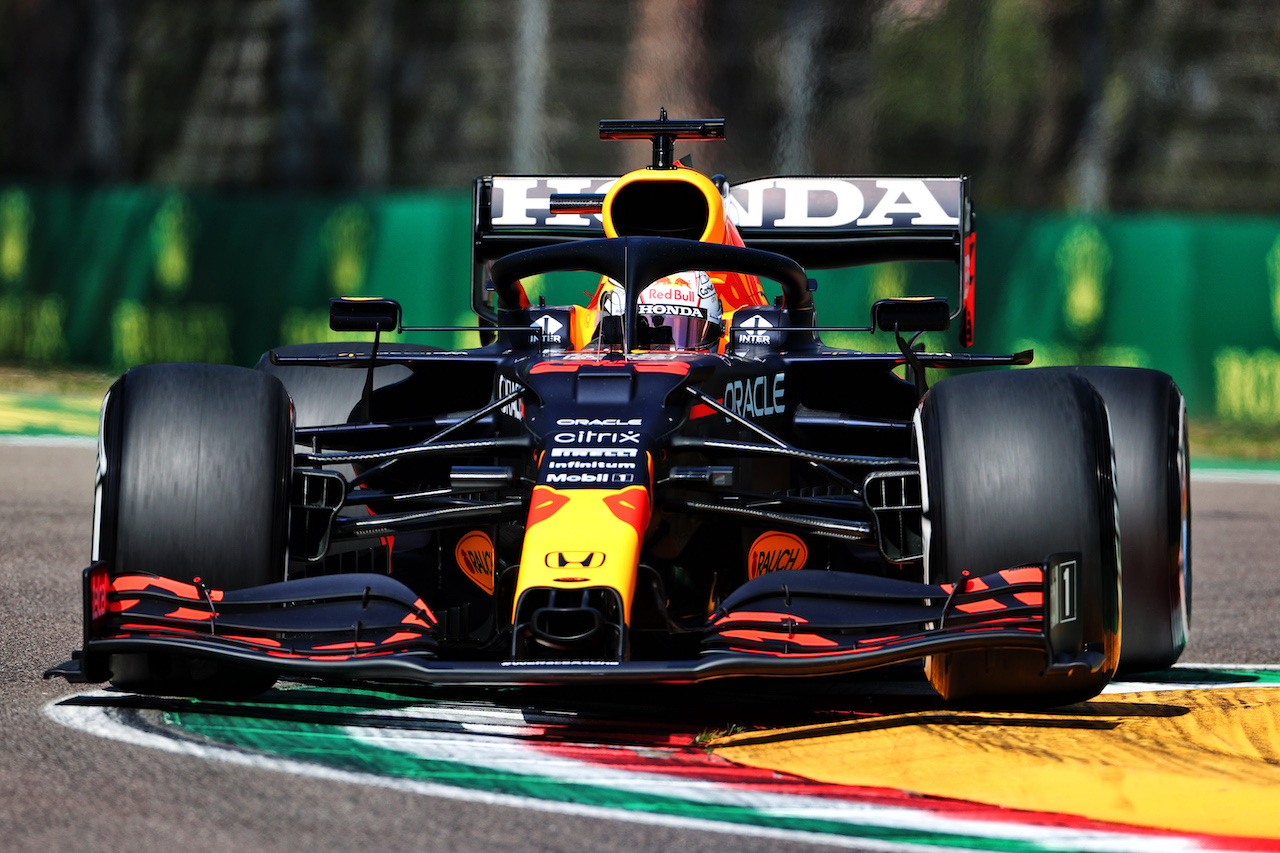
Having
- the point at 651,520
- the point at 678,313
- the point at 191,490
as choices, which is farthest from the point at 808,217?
the point at 191,490

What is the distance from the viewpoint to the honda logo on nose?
4855 millimetres

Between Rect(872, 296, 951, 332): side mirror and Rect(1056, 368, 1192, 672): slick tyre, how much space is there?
51 cm

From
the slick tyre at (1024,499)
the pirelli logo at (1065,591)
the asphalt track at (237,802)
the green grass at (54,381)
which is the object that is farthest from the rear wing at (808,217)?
the green grass at (54,381)

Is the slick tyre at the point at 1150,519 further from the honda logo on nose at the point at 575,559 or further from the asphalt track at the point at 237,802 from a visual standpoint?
the honda logo on nose at the point at 575,559

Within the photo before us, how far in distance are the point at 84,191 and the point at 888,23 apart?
29.2 ft

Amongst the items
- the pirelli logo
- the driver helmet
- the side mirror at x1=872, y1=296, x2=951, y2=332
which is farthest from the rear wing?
the pirelli logo

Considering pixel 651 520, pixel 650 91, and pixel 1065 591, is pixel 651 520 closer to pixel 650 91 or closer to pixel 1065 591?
pixel 1065 591

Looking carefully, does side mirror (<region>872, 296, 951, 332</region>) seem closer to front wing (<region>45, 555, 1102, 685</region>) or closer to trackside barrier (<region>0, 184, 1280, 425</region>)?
front wing (<region>45, 555, 1102, 685</region>)

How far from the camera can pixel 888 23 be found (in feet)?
67.4

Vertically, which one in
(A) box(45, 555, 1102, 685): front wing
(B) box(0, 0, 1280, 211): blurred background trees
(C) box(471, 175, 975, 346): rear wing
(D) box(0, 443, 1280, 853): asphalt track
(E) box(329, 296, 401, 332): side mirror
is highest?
(B) box(0, 0, 1280, 211): blurred background trees

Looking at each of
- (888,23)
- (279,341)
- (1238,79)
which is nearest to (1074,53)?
(1238,79)

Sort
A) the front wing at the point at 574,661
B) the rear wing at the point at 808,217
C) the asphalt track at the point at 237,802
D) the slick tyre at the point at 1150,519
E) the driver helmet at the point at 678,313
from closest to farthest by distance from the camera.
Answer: the asphalt track at the point at 237,802
the front wing at the point at 574,661
the slick tyre at the point at 1150,519
the driver helmet at the point at 678,313
the rear wing at the point at 808,217

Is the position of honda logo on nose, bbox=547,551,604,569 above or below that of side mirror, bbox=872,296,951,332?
below

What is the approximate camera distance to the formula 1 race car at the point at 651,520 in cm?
478
